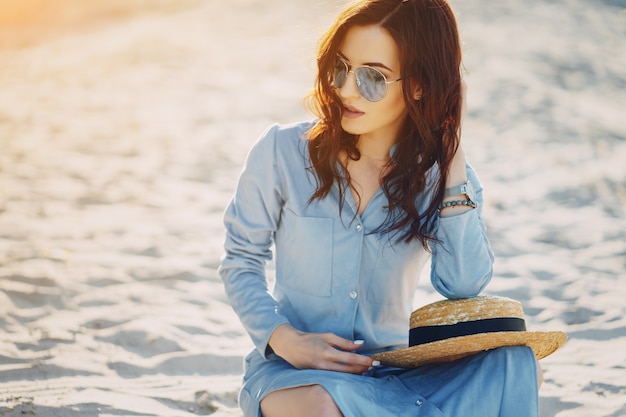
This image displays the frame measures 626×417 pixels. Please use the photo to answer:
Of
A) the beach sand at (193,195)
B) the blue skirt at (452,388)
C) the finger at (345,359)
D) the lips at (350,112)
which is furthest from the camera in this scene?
the beach sand at (193,195)

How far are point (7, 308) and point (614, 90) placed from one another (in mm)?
7381

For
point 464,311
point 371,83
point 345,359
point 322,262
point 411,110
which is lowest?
point 345,359

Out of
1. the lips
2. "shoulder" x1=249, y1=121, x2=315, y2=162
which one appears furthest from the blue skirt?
the lips

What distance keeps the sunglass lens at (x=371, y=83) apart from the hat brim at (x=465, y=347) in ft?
2.63

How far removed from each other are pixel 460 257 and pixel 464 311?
25cm

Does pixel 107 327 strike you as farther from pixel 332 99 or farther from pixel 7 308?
pixel 332 99

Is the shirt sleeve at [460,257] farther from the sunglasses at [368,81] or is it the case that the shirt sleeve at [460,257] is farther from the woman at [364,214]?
the sunglasses at [368,81]

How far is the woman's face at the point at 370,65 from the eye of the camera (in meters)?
2.66

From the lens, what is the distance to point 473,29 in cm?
1245

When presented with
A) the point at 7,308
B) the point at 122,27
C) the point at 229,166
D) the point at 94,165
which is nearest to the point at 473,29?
the point at 122,27

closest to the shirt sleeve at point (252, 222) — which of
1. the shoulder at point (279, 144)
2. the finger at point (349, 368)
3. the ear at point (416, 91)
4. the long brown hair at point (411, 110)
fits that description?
the shoulder at point (279, 144)

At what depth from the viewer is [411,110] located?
276 centimetres

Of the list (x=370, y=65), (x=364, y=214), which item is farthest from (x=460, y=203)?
(x=370, y=65)

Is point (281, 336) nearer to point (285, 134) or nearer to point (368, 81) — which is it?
point (285, 134)
